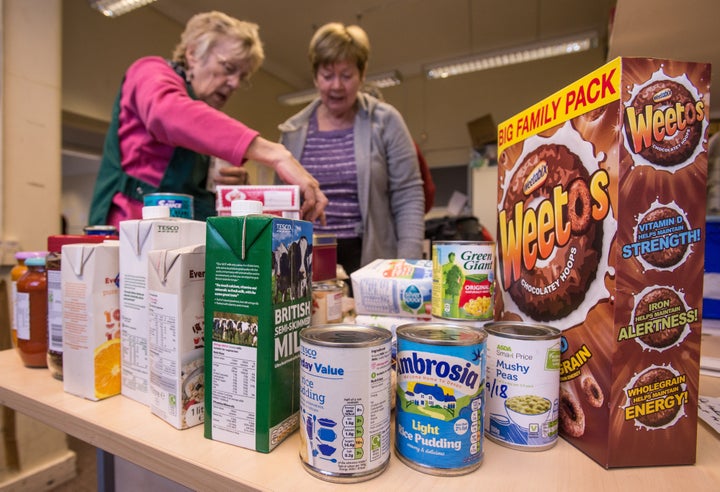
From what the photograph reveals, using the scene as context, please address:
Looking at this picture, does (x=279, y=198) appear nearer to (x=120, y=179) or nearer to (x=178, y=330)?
(x=178, y=330)

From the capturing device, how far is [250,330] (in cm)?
51

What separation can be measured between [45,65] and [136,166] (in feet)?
5.31

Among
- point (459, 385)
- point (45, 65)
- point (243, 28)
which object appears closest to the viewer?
point (459, 385)

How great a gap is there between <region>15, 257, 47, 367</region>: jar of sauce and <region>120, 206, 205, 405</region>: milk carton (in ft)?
0.89

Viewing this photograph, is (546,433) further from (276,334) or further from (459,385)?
(276,334)

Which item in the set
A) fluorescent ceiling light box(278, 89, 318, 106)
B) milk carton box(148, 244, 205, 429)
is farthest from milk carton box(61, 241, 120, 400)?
fluorescent ceiling light box(278, 89, 318, 106)

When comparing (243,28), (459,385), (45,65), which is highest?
(45,65)

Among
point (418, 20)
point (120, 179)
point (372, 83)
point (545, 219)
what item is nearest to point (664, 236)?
point (545, 219)

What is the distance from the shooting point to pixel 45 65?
2121 millimetres

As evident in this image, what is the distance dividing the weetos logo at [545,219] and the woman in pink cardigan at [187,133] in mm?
453

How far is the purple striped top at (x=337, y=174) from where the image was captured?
157 cm

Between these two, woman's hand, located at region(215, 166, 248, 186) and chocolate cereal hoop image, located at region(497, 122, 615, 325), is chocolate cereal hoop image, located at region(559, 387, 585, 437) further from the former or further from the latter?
woman's hand, located at region(215, 166, 248, 186)

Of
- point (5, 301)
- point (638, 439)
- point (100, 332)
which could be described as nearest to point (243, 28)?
point (100, 332)

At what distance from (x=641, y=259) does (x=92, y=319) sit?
0.78 metres
